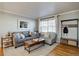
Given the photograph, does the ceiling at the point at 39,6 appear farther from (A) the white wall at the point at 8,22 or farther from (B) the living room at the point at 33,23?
(A) the white wall at the point at 8,22

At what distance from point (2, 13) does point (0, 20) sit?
398 mm

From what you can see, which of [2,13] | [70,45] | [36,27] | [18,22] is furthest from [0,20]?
[70,45]

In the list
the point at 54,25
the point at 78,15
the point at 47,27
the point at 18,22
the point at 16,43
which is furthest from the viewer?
the point at 47,27

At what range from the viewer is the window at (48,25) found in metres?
4.80

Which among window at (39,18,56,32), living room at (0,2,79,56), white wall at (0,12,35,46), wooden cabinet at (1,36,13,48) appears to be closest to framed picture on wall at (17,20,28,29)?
Result: living room at (0,2,79,56)

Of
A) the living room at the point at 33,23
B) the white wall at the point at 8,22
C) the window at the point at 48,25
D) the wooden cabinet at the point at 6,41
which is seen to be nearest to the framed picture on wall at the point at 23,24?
the living room at the point at 33,23

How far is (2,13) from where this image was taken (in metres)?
3.28

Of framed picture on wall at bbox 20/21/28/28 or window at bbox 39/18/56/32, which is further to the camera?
window at bbox 39/18/56/32

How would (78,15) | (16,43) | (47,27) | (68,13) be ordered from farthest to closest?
1. (47,27)
2. (68,13)
3. (78,15)
4. (16,43)

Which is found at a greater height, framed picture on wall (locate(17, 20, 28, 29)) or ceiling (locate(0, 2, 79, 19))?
ceiling (locate(0, 2, 79, 19))

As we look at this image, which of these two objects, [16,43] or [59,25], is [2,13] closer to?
[16,43]

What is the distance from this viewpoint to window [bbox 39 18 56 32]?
4.80m

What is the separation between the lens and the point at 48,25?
522cm

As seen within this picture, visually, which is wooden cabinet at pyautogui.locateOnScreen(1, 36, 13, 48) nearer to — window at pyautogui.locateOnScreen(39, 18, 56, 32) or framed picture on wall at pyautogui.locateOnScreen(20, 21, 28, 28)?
framed picture on wall at pyautogui.locateOnScreen(20, 21, 28, 28)
